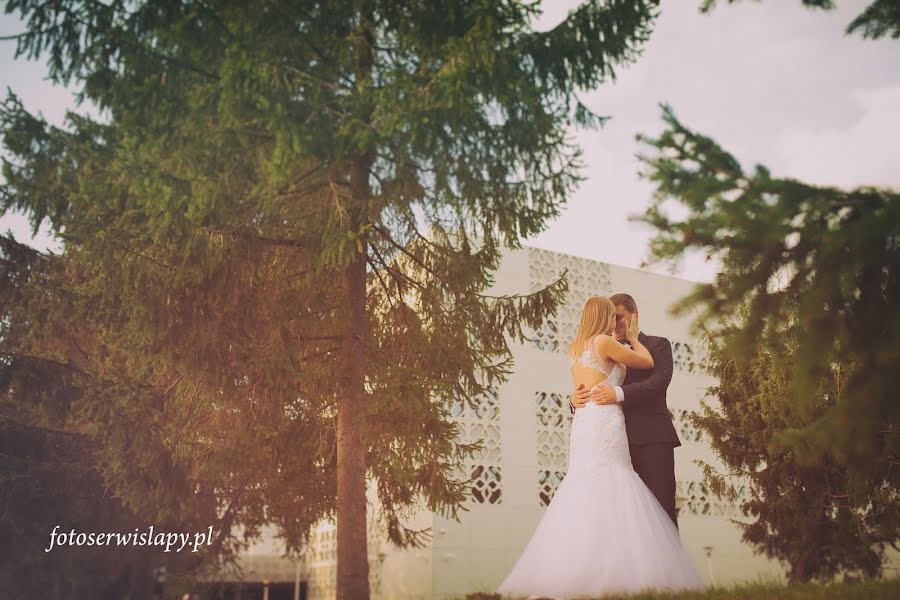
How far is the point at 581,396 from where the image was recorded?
6.33 m

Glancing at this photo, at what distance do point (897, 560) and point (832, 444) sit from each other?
35634 millimetres

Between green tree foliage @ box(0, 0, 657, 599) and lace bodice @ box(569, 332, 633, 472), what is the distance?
2.91 m

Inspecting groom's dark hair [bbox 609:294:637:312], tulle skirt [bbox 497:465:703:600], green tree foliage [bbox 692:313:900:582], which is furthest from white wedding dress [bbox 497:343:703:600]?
green tree foliage [bbox 692:313:900:582]

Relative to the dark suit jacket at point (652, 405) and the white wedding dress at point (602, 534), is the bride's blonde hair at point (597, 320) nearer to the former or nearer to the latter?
the white wedding dress at point (602, 534)

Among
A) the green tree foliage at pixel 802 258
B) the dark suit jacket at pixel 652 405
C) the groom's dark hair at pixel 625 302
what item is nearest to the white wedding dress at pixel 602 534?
the dark suit jacket at pixel 652 405

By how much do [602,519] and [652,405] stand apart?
1.12m

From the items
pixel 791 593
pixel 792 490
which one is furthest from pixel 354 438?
pixel 792 490

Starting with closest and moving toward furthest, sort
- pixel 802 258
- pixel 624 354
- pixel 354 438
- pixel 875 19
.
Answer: pixel 802 258
pixel 875 19
pixel 624 354
pixel 354 438

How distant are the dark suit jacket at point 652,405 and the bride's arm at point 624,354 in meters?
0.12

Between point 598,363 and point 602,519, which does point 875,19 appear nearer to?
point 598,363

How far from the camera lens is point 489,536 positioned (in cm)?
2653

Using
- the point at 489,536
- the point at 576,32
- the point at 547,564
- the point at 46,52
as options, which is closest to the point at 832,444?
the point at 547,564

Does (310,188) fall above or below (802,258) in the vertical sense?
→ above

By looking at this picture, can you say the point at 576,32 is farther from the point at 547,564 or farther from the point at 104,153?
the point at 547,564
